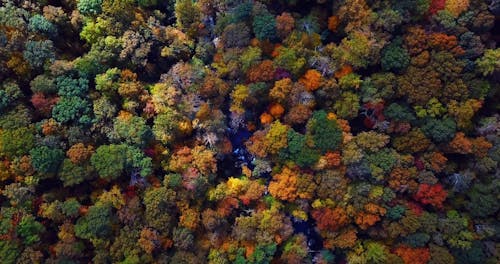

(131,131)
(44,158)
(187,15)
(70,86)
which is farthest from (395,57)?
(44,158)

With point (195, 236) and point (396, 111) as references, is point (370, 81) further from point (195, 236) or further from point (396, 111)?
point (195, 236)

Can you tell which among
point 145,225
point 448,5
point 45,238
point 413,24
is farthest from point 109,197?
point 448,5

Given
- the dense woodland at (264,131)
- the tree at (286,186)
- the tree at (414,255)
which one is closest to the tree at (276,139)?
the dense woodland at (264,131)

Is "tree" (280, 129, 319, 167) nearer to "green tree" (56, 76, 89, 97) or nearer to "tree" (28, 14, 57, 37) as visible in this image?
"green tree" (56, 76, 89, 97)

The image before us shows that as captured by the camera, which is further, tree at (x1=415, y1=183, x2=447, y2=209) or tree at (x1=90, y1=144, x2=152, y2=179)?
tree at (x1=415, y1=183, x2=447, y2=209)

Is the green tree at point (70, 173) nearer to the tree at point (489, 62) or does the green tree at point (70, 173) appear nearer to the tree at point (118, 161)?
the tree at point (118, 161)

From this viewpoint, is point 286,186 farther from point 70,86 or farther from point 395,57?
point 70,86

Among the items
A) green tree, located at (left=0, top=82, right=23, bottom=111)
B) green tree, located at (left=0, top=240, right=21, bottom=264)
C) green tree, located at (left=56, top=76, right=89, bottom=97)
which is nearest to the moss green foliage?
green tree, located at (left=56, top=76, right=89, bottom=97)
